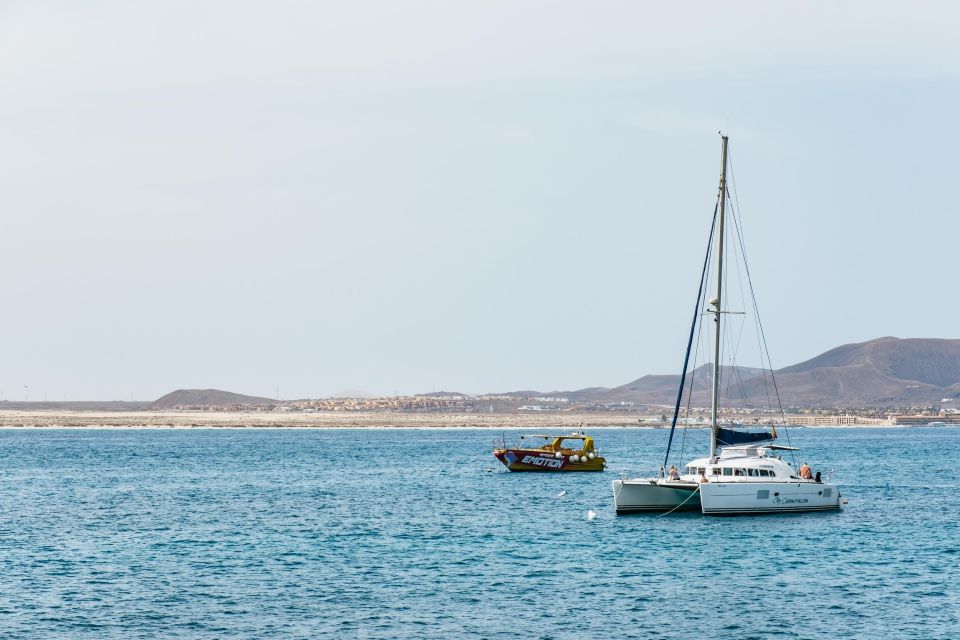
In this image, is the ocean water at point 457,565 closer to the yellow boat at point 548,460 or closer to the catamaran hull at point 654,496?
the catamaran hull at point 654,496

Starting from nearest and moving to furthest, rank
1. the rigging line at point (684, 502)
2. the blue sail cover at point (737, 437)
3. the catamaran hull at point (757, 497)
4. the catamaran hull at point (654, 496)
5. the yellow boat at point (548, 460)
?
the catamaran hull at point (757, 497), the rigging line at point (684, 502), the catamaran hull at point (654, 496), the blue sail cover at point (737, 437), the yellow boat at point (548, 460)

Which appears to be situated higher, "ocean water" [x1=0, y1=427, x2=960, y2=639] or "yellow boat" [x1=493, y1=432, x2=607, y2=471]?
"yellow boat" [x1=493, y1=432, x2=607, y2=471]

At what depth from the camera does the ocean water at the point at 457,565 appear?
37.6m

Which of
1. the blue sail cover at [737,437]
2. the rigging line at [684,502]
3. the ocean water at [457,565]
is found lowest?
the ocean water at [457,565]

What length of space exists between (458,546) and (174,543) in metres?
12.4

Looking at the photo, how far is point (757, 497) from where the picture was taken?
61344mm

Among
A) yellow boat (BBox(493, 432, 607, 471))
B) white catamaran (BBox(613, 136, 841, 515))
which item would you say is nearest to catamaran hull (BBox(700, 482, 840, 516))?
white catamaran (BBox(613, 136, 841, 515))

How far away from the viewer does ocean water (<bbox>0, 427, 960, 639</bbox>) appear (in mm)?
37625

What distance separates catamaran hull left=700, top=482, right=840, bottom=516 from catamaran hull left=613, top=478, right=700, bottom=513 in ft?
3.27

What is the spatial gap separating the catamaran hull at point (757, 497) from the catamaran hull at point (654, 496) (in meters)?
1.00

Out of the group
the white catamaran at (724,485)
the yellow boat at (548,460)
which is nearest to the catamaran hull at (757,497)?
the white catamaran at (724,485)

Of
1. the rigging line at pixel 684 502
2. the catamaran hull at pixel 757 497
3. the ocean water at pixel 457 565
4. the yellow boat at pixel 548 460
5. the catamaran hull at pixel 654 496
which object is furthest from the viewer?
the yellow boat at pixel 548 460

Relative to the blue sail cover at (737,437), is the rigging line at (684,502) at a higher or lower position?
lower

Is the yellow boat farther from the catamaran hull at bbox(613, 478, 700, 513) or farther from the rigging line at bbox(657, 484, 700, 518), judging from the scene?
the rigging line at bbox(657, 484, 700, 518)
